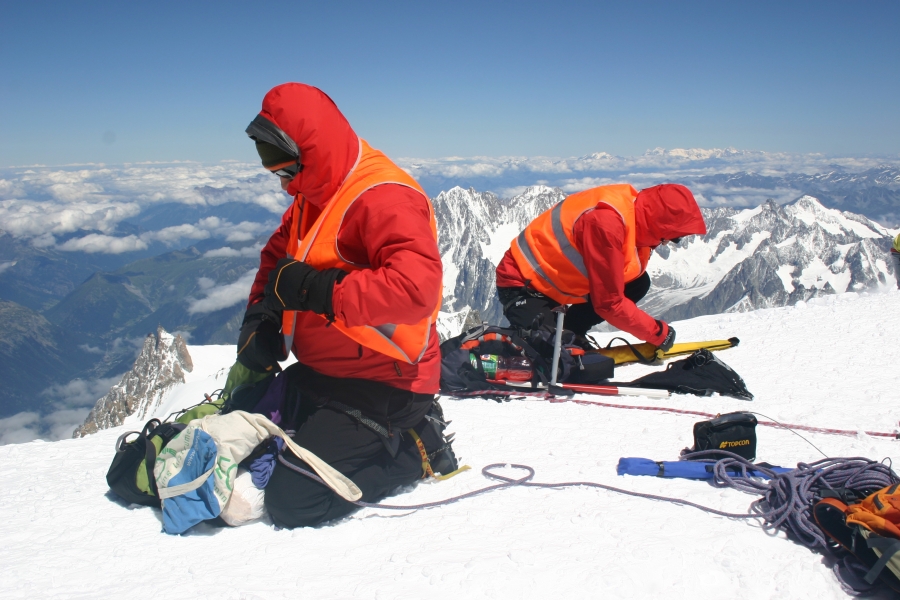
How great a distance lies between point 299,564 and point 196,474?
799mm

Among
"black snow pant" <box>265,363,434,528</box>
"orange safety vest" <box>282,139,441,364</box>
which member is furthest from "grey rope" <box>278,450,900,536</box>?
"orange safety vest" <box>282,139,441,364</box>

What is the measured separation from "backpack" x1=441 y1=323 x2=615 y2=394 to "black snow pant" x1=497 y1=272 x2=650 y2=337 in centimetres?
17

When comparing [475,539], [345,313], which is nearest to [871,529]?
[475,539]

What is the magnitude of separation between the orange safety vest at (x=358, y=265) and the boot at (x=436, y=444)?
0.72 metres

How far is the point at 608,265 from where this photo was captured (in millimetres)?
5566

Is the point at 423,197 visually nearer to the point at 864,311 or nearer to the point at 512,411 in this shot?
the point at 512,411

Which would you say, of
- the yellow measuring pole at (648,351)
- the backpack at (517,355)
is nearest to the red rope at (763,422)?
the backpack at (517,355)

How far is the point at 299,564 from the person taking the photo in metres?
2.61

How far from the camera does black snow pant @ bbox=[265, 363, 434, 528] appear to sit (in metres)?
3.02

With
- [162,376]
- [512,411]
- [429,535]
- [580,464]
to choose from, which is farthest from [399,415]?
[162,376]

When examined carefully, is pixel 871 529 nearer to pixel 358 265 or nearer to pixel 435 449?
pixel 435 449

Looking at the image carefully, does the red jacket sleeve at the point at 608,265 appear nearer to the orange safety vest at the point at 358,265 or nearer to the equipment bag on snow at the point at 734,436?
the equipment bag on snow at the point at 734,436

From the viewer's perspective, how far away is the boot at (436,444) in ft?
12.0

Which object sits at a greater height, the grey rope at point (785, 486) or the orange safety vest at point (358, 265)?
the orange safety vest at point (358, 265)
